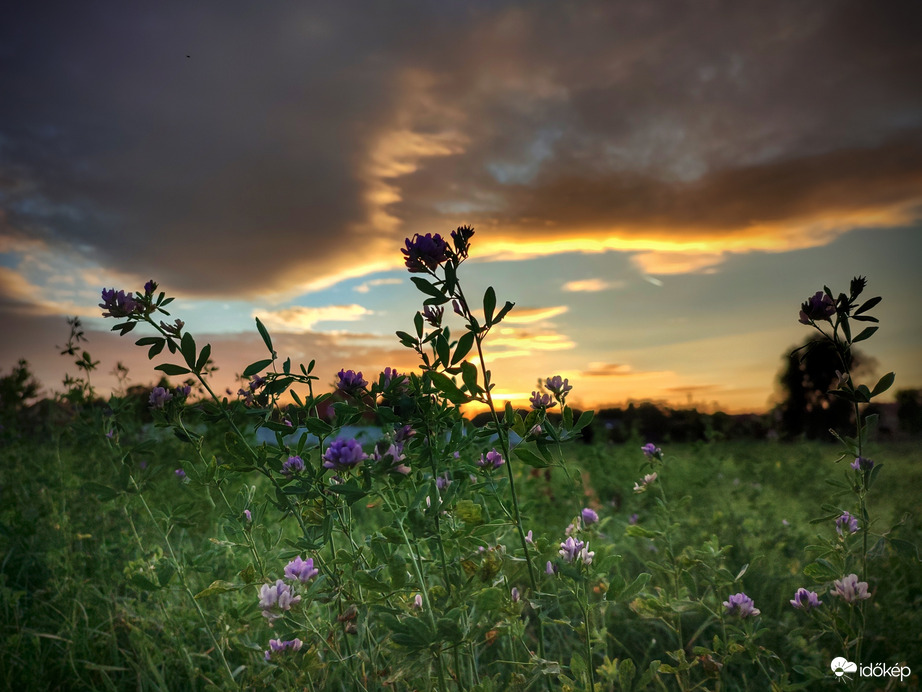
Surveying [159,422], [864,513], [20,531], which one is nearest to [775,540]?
[864,513]

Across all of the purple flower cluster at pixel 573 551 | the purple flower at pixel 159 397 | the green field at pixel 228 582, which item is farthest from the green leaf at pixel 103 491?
the purple flower cluster at pixel 573 551

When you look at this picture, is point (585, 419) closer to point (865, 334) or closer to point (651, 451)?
point (865, 334)

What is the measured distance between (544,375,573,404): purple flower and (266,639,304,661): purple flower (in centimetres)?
118

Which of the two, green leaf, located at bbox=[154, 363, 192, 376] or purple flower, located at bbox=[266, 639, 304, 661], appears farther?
purple flower, located at bbox=[266, 639, 304, 661]

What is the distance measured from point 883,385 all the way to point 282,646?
6.72ft

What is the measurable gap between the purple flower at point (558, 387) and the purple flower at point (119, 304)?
134 cm

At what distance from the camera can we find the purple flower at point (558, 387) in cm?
214

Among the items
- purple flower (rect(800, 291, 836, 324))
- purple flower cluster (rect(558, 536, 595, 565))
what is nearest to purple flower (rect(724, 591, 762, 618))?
purple flower cluster (rect(558, 536, 595, 565))

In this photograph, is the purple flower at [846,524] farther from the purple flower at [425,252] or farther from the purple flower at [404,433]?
the purple flower at [425,252]

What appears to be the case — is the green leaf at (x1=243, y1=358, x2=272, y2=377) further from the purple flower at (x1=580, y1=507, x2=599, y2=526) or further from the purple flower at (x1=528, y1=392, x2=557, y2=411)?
the purple flower at (x1=580, y1=507, x2=599, y2=526)

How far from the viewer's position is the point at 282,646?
1976 millimetres

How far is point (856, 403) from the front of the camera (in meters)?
1.87

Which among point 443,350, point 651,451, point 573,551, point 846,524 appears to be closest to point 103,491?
point 443,350

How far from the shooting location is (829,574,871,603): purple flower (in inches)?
76.7
